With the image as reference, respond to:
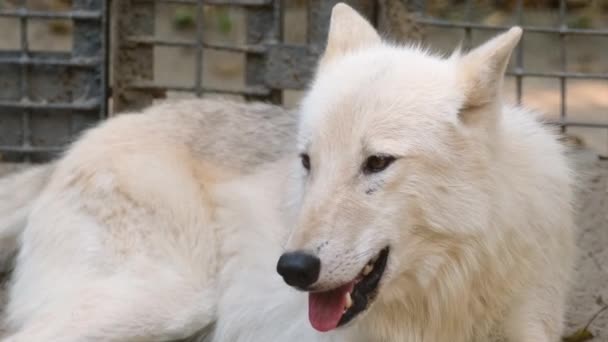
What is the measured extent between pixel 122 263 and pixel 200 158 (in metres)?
0.67

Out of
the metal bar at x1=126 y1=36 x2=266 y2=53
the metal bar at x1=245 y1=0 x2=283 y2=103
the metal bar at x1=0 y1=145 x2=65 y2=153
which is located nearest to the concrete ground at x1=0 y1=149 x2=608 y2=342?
the metal bar at x1=0 y1=145 x2=65 y2=153

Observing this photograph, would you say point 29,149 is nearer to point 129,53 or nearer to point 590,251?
point 129,53

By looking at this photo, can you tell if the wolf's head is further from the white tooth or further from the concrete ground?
the concrete ground

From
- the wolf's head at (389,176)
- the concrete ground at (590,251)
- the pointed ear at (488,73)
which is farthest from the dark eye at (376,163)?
the concrete ground at (590,251)

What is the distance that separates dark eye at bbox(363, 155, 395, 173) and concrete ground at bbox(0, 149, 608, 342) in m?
1.63

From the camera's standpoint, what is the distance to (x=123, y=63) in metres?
7.03

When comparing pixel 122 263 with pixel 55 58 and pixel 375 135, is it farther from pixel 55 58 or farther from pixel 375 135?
pixel 55 58

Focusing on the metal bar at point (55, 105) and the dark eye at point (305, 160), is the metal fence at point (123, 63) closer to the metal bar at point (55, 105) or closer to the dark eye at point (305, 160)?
the metal bar at point (55, 105)

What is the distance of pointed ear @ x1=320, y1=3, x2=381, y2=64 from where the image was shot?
15.1 ft

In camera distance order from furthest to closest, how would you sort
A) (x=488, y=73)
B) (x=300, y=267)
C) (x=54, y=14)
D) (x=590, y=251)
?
(x=54, y=14), (x=590, y=251), (x=488, y=73), (x=300, y=267)

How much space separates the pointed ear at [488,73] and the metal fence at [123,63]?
273 centimetres

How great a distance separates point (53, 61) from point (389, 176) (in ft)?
12.1

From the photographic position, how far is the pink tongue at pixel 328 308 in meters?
3.90

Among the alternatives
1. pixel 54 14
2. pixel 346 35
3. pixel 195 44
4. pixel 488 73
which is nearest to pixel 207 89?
pixel 195 44
